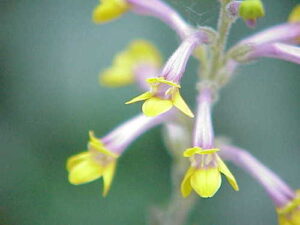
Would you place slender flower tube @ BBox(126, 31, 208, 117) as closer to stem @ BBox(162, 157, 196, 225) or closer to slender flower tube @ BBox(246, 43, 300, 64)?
slender flower tube @ BBox(246, 43, 300, 64)

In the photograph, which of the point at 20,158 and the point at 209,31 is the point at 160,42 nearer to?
the point at 20,158

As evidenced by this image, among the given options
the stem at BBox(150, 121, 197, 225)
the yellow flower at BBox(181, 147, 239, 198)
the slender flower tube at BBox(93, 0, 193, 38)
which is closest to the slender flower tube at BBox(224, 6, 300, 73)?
the slender flower tube at BBox(93, 0, 193, 38)

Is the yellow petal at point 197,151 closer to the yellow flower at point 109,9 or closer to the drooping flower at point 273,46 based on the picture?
the drooping flower at point 273,46

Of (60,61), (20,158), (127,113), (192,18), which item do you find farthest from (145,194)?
(192,18)

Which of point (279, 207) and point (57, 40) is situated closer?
point (279, 207)

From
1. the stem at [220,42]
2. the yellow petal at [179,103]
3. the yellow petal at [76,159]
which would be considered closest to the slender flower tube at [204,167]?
the yellow petal at [179,103]

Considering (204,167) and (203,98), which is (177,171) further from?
(204,167)
